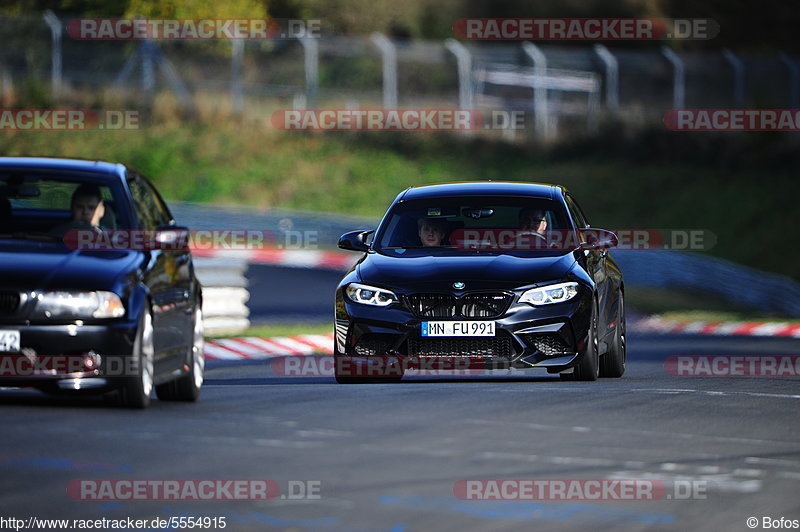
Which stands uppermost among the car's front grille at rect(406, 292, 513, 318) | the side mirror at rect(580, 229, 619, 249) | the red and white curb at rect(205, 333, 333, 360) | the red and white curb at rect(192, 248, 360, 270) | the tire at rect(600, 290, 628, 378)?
the side mirror at rect(580, 229, 619, 249)

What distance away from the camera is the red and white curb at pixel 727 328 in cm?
2606

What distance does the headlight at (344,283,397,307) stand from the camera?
13766 millimetres

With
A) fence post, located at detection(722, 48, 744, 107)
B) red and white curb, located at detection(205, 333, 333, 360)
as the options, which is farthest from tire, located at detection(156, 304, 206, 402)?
fence post, located at detection(722, 48, 744, 107)

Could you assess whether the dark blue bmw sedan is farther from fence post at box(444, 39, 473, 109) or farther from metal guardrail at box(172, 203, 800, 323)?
fence post at box(444, 39, 473, 109)

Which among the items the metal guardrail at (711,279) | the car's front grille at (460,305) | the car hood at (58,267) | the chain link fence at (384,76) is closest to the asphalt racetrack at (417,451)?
the car's front grille at (460,305)

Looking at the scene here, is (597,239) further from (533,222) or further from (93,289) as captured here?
(93,289)

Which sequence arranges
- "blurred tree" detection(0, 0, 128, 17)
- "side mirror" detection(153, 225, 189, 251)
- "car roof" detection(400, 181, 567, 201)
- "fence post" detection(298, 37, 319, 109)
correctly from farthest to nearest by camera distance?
"blurred tree" detection(0, 0, 128, 17) → "fence post" detection(298, 37, 319, 109) → "car roof" detection(400, 181, 567, 201) → "side mirror" detection(153, 225, 189, 251)

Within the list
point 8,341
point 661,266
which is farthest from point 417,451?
point 661,266

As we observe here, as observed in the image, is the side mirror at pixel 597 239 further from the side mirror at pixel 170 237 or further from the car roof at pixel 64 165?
the car roof at pixel 64 165

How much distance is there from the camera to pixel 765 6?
62.4 m

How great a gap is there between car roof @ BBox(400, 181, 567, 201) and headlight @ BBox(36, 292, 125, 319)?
4.77m

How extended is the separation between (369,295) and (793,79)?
35.2 m

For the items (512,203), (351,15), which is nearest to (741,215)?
(351,15)

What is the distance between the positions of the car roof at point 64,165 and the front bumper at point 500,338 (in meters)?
2.43
